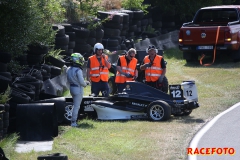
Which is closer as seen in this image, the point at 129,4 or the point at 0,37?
the point at 0,37

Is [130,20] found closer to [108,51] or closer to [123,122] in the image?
[108,51]

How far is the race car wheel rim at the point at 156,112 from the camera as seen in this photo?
15.3m

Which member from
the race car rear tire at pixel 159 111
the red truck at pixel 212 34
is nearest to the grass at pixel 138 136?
the race car rear tire at pixel 159 111

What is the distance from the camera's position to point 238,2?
126ft

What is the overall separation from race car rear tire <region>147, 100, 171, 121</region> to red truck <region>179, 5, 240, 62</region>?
1046 cm

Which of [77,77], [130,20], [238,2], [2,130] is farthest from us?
[238,2]

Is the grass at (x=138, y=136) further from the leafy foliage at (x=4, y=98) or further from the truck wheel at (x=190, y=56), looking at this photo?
the truck wheel at (x=190, y=56)

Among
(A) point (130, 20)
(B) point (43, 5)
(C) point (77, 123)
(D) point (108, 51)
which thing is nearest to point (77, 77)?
(C) point (77, 123)

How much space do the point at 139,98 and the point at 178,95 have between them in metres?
0.91

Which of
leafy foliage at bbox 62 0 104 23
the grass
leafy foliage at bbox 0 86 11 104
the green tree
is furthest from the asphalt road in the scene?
the green tree

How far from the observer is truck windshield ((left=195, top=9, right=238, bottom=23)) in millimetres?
26594

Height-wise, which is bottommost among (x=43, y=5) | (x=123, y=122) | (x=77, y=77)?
(x=123, y=122)

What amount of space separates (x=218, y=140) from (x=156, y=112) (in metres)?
2.73

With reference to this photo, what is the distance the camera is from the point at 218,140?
12.8 meters
